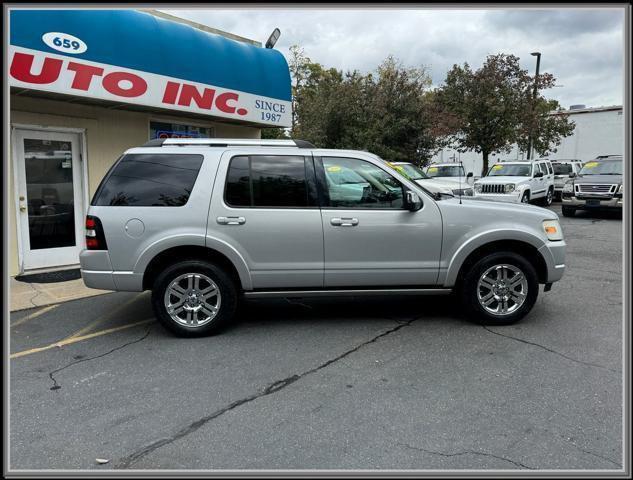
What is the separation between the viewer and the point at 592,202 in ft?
50.9

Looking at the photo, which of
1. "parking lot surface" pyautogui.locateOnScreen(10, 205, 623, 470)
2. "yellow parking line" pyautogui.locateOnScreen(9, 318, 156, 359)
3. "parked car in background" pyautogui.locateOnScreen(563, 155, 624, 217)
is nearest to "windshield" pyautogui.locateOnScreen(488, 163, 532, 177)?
"parked car in background" pyautogui.locateOnScreen(563, 155, 624, 217)

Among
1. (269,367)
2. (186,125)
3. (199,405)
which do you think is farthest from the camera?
(186,125)

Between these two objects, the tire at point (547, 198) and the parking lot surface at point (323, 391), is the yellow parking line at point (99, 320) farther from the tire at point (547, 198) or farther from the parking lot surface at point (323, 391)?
the tire at point (547, 198)

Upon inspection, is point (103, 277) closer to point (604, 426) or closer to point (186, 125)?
point (604, 426)

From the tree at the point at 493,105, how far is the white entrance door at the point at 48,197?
1760 cm

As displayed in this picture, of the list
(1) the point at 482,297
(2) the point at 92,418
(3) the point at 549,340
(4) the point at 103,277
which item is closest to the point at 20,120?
(4) the point at 103,277

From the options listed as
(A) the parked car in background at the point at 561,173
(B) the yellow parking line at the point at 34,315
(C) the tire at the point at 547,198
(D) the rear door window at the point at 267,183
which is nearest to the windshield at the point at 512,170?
(C) the tire at the point at 547,198

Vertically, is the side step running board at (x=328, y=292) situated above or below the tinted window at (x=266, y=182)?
below

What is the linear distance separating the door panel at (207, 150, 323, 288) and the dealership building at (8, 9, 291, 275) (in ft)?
13.1

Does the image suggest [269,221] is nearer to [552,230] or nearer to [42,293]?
[552,230]

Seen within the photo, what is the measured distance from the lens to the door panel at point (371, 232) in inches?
204

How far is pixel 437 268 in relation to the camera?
5.31 meters

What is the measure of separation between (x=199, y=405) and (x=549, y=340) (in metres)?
3.60

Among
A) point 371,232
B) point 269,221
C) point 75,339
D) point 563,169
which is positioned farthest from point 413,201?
point 563,169
